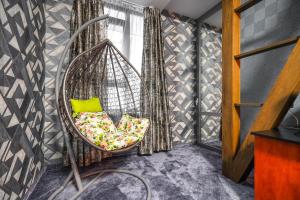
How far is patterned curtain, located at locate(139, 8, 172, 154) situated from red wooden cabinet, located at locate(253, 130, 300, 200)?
1513mm

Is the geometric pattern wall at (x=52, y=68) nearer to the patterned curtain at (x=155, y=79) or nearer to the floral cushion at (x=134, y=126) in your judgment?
the floral cushion at (x=134, y=126)

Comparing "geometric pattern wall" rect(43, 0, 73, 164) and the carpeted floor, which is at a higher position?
"geometric pattern wall" rect(43, 0, 73, 164)

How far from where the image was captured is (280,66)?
1.67 m

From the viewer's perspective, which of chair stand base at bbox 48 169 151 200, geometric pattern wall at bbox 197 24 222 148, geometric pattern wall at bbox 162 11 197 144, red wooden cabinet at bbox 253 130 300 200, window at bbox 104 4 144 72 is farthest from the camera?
geometric pattern wall at bbox 197 24 222 148

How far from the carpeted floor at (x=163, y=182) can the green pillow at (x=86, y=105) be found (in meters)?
0.73

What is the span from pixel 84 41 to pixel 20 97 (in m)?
1.06

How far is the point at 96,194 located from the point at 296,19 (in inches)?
95.5

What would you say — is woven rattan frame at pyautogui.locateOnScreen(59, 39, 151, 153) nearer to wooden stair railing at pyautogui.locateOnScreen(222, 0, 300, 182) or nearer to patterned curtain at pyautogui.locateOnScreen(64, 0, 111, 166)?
patterned curtain at pyautogui.locateOnScreen(64, 0, 111, 166)

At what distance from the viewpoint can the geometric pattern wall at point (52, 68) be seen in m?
2.04

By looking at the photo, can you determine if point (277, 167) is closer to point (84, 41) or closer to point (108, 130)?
point (108, 130)

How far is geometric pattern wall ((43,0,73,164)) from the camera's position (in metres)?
2.04

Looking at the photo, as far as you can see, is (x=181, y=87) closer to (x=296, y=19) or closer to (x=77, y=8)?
(x=296, y=19)

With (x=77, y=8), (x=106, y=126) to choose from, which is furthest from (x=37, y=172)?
(x=77, y=8)

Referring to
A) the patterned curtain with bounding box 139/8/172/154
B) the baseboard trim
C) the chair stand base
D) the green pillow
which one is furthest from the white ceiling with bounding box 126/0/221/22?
the baseboard trim
